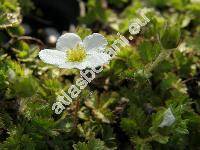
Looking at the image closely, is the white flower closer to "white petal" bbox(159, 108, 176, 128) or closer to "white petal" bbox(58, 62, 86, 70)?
"white petal" bbox(58, 62, 86, 70)

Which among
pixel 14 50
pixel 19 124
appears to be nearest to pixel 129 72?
pixel 19 124

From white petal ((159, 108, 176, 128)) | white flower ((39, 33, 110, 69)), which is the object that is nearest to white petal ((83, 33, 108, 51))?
white flower ((39, 33, 110, 69))

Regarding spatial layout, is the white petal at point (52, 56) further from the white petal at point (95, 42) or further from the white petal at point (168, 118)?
the white petal at point (168, 118)

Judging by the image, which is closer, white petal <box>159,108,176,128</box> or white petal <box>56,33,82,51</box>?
white petal <box>159,108,176,128</box>

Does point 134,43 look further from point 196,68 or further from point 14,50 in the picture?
point 14,50

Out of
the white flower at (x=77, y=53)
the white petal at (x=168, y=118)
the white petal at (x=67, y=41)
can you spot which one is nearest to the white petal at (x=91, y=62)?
the white flower at (x=77, y=53)

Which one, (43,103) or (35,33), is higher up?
(35,33)

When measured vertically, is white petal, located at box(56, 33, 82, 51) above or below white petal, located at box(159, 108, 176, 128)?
above
